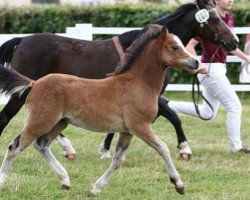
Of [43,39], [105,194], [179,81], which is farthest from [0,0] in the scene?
[105,194]

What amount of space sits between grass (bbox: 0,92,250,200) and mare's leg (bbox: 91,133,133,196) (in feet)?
0.25

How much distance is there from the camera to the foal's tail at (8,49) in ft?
24.4

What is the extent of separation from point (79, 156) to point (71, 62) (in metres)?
1.15

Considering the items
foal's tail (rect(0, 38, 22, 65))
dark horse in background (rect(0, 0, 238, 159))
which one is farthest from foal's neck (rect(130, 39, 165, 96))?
foal's tail (rect(0, 38, 22, 65))

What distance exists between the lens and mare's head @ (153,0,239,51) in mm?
7230

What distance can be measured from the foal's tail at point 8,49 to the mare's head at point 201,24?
165 centimetres

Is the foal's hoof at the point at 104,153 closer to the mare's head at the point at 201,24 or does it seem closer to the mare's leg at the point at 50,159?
the mare's head at the point at 201,24

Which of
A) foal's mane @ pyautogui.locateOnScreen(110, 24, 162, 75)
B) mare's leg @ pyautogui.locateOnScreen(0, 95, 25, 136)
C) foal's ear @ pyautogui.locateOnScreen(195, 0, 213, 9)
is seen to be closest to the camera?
foal's mane @ pyautogui.locateOnScreen(110, 24, 162, 75)

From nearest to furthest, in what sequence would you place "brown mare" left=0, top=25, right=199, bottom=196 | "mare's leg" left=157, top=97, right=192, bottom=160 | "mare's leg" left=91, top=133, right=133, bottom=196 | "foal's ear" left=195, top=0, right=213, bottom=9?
1. "brown mare" left=0, top=25, right=199, bottom=196
2. "mare's leg" left=91, top=133, right=133, bottom=196
3. "foal's ear" left=195, top=0, right=213, bottom=9
4. "mare's leg" left=157, top=97, right=192, bottom=160

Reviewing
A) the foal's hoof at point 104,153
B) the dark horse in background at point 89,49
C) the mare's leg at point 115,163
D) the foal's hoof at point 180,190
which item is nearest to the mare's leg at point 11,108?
the dark horse in background at point 89,49

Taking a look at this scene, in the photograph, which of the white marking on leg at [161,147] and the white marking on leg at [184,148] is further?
the white marking on leg at [184,148]

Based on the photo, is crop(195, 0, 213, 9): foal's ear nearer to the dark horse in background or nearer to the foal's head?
the dark horse in background

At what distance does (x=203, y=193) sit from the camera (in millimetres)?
5758

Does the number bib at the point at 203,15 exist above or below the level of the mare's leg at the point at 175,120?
above
